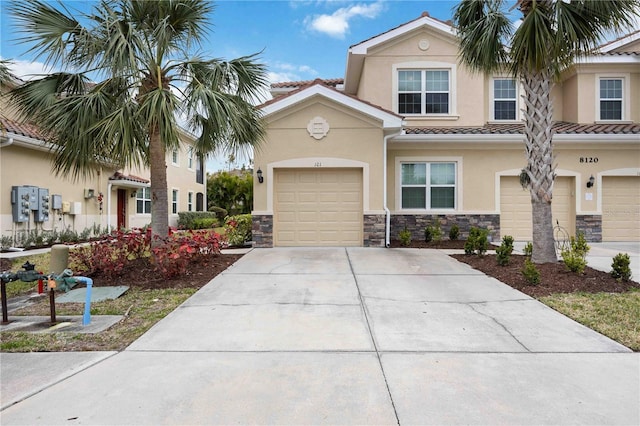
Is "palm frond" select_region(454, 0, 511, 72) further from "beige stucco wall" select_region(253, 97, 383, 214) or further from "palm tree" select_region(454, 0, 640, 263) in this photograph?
"beige stucco wall" select_region(253, 97, 383, 214)

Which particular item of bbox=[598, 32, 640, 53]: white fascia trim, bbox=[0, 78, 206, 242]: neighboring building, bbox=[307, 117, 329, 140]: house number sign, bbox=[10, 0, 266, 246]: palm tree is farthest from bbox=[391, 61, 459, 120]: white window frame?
bbox=[0, 78, 206, 242]: neighboring building

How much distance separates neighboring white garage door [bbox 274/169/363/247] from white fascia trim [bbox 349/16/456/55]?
196 inches

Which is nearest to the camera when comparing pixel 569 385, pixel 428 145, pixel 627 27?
pixel 569 385

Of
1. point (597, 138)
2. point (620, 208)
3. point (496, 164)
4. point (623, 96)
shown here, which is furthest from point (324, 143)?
point (623, 96)

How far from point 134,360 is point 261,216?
25.0 ft

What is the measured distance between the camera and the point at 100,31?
6.66 m

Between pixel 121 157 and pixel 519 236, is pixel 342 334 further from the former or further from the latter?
pixel 519 236

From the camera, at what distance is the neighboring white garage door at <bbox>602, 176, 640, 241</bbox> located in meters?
12.9

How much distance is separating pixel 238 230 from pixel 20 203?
7.11 metres

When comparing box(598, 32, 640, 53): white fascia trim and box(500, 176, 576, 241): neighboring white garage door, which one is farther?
box(598, 32, 640, 53): white fascia trim

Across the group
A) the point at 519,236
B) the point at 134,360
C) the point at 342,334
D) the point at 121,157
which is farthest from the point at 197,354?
the point at 519,236

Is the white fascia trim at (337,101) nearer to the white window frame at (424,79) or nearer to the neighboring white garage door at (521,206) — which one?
the white window frame at (424,79)

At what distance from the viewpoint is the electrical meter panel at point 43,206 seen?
41.4 ft

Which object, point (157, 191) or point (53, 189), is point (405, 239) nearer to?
point (157, 191)
